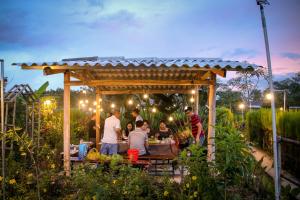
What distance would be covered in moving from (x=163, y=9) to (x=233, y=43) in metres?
8.61

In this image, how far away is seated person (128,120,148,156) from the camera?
29.1 ft

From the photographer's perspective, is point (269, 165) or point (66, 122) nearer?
point (66, 122)

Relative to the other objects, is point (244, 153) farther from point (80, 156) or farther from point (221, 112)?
point (221, 112)

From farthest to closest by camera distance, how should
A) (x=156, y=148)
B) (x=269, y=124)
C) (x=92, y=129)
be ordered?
(x=269, y=124) → (x=92, y=129) → (x=156, y=148)

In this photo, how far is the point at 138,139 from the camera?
891cm

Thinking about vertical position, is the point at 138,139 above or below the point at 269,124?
below

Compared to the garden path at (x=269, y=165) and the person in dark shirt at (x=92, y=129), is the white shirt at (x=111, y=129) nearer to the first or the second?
the person in dark shirt at (x=92, y=129)

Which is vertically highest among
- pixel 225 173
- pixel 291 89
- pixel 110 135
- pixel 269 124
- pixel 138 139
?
pixel 291 89

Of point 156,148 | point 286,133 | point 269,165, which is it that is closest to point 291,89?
point 269,165

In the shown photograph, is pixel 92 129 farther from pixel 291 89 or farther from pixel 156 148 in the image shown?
pixel 291 89

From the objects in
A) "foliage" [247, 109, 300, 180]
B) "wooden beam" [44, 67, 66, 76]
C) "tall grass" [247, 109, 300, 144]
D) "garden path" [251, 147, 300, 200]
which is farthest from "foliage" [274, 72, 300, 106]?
"wooden beam" [44, 67, 66, 76]

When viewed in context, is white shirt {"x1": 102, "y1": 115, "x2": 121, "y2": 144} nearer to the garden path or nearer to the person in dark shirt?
the person in dark shirt

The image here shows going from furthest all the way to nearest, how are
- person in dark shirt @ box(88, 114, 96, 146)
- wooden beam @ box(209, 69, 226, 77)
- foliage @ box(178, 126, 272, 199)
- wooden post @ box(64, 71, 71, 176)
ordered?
person in dark shirt @ box(88, 114, 96, 146) < wooden post @ box(64, 71, 71, 176) < wooden beam @ box(209, 69, 226, 77) < foliage @ box(178, 126, 272, 199)

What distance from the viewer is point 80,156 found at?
8.50m
